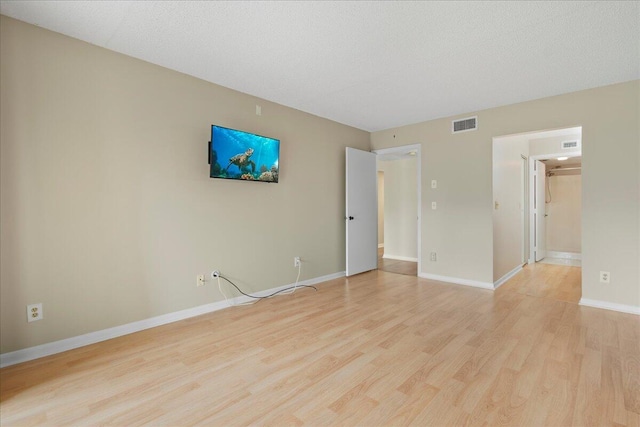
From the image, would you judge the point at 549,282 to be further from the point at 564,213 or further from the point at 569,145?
the point at 564,213

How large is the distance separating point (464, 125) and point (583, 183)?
61.4 inches

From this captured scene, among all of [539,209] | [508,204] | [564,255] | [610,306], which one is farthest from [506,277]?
[564,255]

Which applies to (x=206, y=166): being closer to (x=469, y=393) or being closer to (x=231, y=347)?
(x=231, y=347)

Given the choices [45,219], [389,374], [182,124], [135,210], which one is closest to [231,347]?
[389,374]

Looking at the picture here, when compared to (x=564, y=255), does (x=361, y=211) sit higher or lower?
higher

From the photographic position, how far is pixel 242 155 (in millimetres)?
3191

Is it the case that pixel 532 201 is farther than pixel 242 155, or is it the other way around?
pixel 532 201

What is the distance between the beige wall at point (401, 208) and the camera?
611cm

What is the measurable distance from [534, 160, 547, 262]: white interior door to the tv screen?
17.1 feet

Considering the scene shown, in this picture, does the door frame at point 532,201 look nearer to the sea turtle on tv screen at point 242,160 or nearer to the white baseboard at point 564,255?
the white baseboard at point 564,255

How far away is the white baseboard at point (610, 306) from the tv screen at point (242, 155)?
3.78 m

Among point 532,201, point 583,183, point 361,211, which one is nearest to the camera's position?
point 583,183

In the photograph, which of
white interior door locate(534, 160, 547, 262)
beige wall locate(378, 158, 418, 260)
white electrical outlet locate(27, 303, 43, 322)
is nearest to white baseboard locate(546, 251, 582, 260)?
white interior door locate(534, 160, 547, 262)

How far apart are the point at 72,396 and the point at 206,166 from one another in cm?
207
